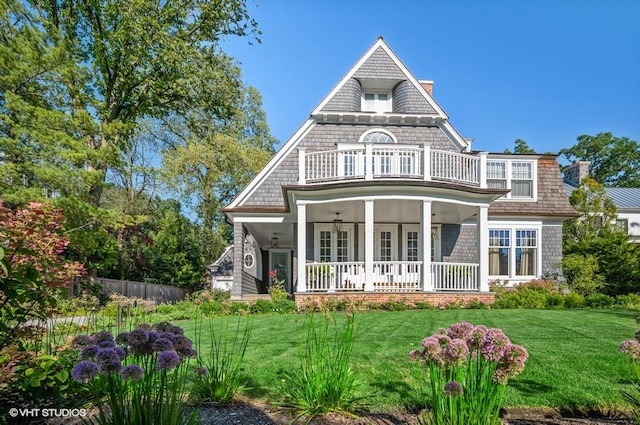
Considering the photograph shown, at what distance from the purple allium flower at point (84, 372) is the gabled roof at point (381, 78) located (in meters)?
13.0

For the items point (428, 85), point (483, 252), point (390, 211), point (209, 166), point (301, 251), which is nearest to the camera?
point (301, 251)

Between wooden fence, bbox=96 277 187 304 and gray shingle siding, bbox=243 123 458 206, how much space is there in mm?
7129

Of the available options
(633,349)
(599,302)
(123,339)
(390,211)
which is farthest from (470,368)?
(599,302)

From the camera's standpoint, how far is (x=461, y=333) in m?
2.45

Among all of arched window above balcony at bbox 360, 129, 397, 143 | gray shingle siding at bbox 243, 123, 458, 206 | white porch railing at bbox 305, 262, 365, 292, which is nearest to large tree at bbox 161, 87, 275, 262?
gray shingle siding at bbox 243, 123, 458, 206

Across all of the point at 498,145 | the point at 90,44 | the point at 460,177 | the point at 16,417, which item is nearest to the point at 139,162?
the point at 90,44

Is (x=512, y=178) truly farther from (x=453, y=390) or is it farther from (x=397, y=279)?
(x=453, y=390)

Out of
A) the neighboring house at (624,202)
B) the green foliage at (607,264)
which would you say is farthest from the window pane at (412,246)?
the neighboring house at (624,202)

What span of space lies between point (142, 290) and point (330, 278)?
35.4 feet

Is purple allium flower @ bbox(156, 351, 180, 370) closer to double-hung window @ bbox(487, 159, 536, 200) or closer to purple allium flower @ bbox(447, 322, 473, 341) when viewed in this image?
purple allium flower @ bbox(447, 322, 473, 341)

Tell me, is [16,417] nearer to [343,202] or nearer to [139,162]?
[343,202]

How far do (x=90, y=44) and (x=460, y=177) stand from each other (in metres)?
17.5

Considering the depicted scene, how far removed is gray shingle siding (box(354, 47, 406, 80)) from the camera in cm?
1558

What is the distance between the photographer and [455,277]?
12328 millimetres
